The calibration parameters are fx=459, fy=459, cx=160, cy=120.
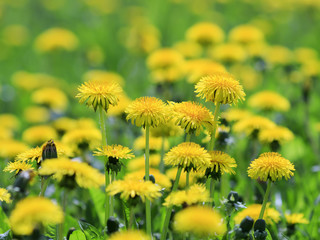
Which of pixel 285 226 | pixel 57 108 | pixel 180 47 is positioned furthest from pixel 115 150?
pixel 180 47

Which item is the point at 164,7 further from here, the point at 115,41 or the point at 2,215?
the point at 2,215

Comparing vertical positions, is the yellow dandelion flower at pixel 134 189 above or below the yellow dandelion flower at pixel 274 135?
above

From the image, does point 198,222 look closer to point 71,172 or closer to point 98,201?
point 71,172

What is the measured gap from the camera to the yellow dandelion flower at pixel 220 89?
164cm

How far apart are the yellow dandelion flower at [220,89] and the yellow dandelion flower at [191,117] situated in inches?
2.5

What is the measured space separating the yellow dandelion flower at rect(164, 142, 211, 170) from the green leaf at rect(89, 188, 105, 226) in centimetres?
87

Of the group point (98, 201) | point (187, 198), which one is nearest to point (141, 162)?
point (98, 201)

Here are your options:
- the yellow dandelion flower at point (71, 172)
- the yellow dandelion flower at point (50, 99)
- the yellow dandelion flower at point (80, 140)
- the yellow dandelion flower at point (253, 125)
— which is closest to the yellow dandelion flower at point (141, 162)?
the yellow dandelion flower at point (80, 140)

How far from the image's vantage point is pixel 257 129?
2.58 meters

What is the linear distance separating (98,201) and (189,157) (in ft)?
3.11

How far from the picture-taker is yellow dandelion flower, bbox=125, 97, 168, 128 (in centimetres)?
160

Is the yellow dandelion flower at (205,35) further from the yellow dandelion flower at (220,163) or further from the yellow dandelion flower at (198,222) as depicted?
the yellow dandelion flower at (198,222)

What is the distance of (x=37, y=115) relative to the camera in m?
3.94

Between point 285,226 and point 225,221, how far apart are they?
482 mm
